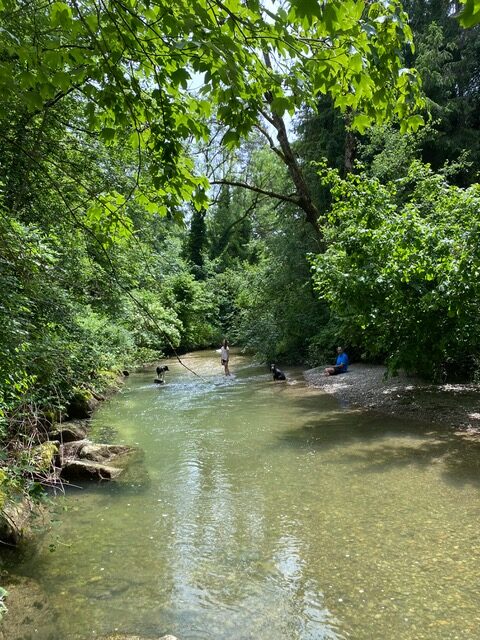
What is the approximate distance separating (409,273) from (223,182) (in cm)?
736

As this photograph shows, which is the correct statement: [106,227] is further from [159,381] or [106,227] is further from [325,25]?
[159,381]

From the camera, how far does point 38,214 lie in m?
8.23

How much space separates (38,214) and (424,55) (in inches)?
617

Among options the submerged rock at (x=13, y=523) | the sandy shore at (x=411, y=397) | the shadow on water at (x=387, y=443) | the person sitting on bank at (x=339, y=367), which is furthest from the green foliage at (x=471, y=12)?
the person sitting on bank at (x=339, y=367)

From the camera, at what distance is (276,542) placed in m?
5.58

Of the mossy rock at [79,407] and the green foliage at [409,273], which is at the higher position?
the green foliage at [409,273]

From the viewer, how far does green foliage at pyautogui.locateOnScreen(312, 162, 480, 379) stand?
9570 millimetres

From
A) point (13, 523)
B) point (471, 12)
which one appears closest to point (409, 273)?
point (13, 523)

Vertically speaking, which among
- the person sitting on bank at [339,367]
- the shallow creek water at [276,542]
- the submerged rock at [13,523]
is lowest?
the shallow creek water at [276,542]

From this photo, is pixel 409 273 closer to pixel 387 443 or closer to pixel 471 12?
pixel 387 443

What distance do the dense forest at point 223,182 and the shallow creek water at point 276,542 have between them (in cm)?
135

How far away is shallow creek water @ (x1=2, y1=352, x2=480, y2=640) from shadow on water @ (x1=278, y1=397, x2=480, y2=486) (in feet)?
0.14

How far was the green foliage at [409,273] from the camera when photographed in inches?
377

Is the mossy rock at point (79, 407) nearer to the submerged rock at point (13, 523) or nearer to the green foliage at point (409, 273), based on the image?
the submerged rock at point (13, 523)
